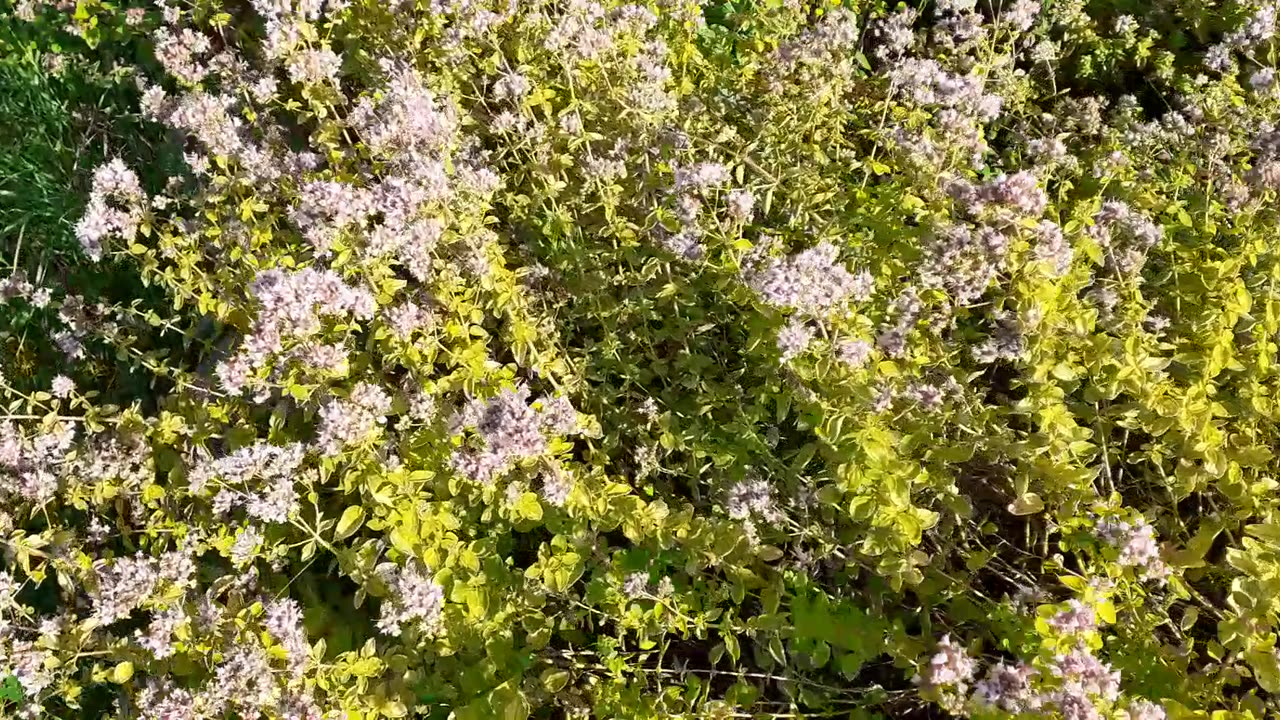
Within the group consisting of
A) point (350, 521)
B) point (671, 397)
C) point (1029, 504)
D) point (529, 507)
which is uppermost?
point (1029, 504)

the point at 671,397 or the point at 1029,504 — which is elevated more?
the point at 1029,504

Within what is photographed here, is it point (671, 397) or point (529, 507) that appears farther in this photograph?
point (671, 397)

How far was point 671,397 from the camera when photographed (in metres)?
3.04

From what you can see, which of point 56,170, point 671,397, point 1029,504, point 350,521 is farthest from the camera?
point 56,170

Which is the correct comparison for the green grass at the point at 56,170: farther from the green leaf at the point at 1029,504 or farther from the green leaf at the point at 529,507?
the green leaf at the point at 1029,504

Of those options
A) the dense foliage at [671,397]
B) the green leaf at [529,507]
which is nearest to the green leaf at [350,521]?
the dense foliage at [671,397]

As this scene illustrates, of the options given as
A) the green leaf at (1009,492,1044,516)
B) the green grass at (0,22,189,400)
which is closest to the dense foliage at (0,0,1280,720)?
the green leaf at (1009,492,1044,516)

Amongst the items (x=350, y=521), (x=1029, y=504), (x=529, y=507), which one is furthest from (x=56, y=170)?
(x=1029, y=504)

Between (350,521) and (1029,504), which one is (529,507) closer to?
(350,521)

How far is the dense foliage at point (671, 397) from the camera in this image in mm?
2318

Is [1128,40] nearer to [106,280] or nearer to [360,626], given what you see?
[360,626]

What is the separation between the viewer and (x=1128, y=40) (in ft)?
11.7

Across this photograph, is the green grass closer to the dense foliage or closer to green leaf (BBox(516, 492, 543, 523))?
the dense foliage

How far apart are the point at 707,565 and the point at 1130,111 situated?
7.26ft
